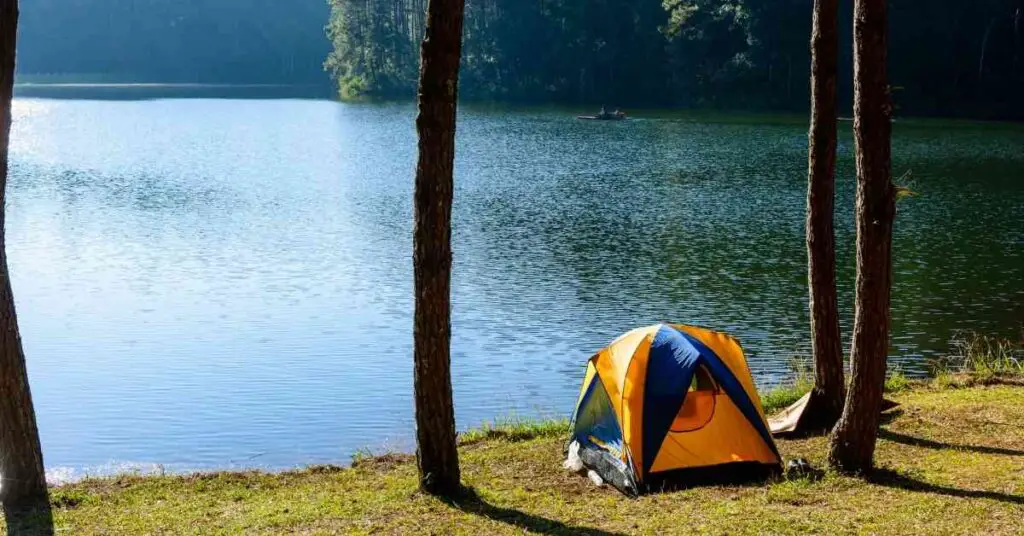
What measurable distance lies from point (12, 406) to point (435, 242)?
3.26 meters

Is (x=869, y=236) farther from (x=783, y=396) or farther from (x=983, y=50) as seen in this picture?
(x=983, y=50)

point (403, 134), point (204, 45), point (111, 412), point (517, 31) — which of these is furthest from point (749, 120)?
point (204, 45)

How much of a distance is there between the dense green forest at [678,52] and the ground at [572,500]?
182 ft

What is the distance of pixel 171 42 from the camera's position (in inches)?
6334

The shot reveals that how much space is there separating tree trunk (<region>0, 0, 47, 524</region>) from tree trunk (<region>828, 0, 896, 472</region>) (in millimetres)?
5853

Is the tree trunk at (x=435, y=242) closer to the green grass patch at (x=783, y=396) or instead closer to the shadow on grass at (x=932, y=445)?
the shadow on grass at (x=932, y=445)

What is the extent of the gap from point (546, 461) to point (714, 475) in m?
1.50

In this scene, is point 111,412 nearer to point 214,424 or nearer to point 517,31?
point 214,424

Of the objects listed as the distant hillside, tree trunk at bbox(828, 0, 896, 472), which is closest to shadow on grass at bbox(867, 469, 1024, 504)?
tree trunk at bbox(828, 0, 896, 472)

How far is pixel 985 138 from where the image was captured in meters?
52.3

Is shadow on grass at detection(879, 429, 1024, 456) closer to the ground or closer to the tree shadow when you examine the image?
the ground

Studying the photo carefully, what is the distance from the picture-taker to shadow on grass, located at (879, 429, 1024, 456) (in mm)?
8914

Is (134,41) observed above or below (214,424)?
above

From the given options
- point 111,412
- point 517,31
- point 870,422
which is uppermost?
point 517,31
